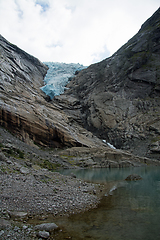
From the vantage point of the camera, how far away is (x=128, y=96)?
259ft

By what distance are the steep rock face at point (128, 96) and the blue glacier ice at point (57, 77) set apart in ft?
21.2

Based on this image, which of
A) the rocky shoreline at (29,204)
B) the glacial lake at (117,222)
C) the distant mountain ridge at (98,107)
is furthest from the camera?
the distant mountain ridge at (98,107)

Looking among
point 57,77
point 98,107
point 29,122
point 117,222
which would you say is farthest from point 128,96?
point 117,222

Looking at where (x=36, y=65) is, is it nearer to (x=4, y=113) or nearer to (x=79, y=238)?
(x=4, y=113)

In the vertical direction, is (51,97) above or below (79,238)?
above

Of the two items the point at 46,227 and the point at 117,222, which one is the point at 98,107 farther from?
the point at 46,227

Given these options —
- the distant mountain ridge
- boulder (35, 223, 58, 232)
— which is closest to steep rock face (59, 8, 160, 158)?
the distant mountain ridge

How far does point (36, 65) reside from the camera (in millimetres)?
110312

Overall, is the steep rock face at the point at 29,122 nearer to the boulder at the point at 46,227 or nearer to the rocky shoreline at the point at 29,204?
the rocky shoreline at the point at 29,204

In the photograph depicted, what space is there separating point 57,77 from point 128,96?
5633 centimetres

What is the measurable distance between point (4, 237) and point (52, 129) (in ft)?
150

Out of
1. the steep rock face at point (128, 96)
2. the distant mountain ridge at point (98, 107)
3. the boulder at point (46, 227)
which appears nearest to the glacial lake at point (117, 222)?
the boulder at point (46, 227)

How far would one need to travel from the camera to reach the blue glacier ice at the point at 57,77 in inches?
3563

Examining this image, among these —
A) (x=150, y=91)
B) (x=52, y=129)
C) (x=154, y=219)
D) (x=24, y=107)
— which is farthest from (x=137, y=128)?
(x=154, y=219)
